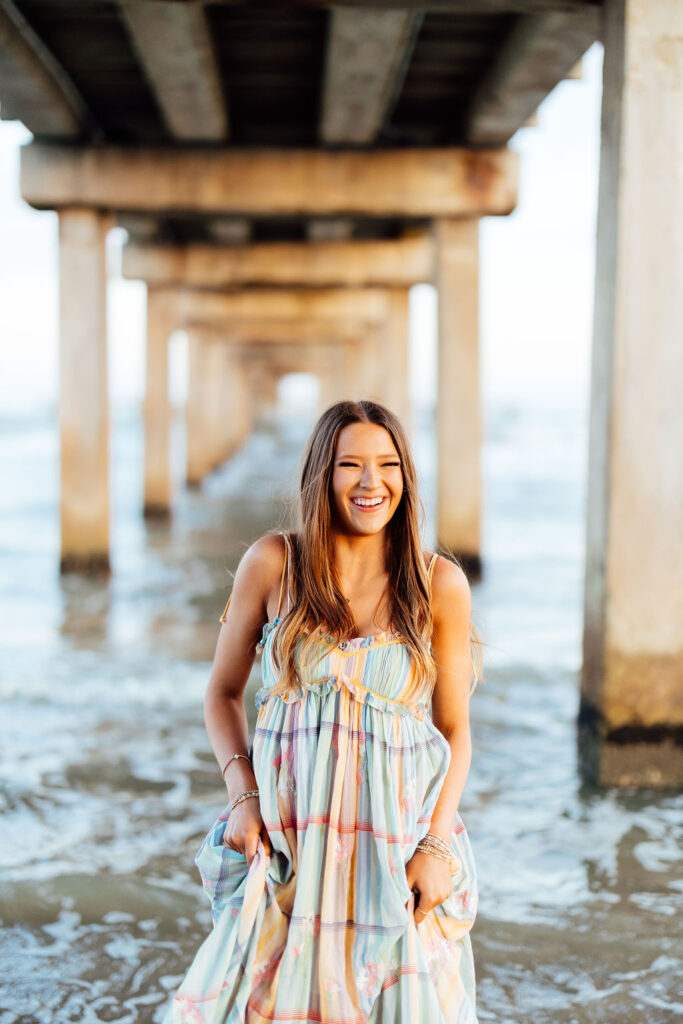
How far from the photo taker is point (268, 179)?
11.1m

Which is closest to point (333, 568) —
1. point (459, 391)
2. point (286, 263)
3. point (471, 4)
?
point (471, 4)

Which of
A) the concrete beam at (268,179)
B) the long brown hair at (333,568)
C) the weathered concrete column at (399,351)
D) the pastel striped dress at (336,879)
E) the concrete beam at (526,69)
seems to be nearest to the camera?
the pastel striped dress at (336,879)

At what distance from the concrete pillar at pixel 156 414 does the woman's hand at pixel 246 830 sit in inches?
626

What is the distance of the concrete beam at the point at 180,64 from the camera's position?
301 inches

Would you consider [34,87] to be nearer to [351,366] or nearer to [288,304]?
[288,304]

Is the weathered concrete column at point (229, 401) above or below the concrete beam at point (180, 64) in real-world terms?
below

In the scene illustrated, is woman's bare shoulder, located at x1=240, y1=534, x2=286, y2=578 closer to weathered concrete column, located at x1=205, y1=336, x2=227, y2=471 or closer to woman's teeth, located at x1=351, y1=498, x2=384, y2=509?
woman's teeth, located at x1=351, y1=498, x2=384, y2=509

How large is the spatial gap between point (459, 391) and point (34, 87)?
17.1 ft

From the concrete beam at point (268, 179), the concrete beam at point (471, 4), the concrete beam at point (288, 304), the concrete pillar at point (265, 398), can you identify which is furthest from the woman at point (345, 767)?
the concrete pillar at point (265, 398)

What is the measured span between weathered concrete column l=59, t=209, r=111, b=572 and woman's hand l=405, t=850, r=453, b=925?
1022cm

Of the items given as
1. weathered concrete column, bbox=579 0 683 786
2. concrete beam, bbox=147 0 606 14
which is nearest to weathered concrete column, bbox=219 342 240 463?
concrete beam, bbox=147 0 606 14

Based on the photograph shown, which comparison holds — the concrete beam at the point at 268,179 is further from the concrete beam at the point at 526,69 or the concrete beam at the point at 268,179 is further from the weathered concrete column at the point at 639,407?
the weathered concrete column at the point at 639,407

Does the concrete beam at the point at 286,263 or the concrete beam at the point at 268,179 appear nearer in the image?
the concrete beam at the point at 268,179

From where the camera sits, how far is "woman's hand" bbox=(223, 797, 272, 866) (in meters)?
2.25
